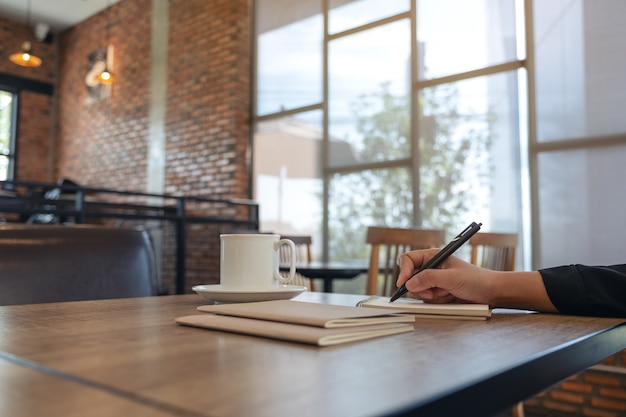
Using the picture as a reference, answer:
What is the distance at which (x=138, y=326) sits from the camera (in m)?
0.62

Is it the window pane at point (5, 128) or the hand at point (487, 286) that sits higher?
the window pane at point (5, 128)

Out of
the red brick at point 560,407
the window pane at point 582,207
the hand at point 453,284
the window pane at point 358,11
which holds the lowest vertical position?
the red brick at point 560,407

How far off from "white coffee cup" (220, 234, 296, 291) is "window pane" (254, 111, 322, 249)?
3.85 metres

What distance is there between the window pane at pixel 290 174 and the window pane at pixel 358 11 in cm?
85

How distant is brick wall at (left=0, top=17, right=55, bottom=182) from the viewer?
286 inches

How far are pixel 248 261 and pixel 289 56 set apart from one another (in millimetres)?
4568

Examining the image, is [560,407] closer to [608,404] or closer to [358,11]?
[608,404]

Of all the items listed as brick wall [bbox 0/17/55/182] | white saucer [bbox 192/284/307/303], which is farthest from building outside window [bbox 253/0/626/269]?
brick wall [bbox 0/17/55/182]

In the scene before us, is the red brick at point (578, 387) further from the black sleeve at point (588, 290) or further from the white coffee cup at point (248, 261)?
the white coffee cup at point (248, 261)

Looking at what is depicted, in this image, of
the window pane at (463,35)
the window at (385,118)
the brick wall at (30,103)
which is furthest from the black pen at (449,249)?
the brick wall at (30,103)

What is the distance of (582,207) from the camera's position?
334 centimetres

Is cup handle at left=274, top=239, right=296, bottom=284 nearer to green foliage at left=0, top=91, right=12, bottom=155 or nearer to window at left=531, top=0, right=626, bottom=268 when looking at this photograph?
window at left=531, top=0, right=626, bottom=268

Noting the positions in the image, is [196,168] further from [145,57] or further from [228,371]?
[228,371]

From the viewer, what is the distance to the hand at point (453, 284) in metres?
0.80
